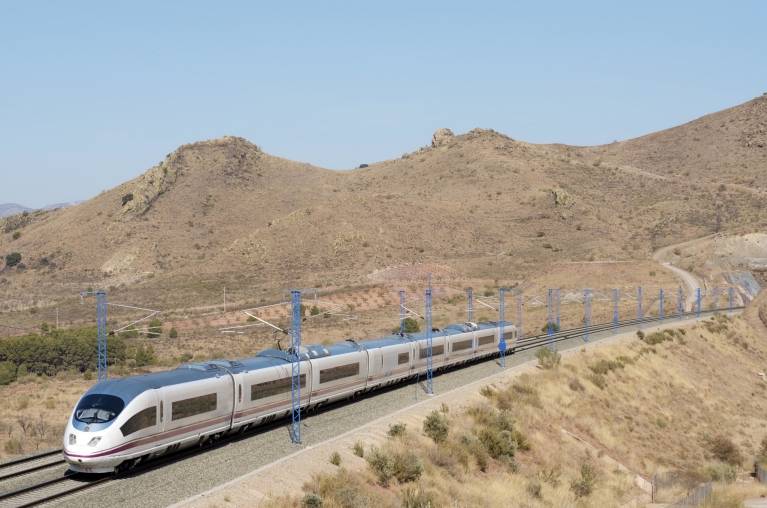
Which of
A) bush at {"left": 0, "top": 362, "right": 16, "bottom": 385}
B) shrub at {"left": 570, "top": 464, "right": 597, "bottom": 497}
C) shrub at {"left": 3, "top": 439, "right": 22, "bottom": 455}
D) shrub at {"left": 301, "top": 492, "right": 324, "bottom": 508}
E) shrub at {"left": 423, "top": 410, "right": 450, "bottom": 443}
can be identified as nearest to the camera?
shrub at {"left": 301, "top": 492, "right": 324, "bottom": 508}

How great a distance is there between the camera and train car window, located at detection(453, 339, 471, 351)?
1664 inches

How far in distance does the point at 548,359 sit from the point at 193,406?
27.8 metres

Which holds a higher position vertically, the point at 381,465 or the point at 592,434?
→ the point at 381,465

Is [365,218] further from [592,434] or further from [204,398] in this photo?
[204,398]

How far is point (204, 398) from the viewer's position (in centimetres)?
2297

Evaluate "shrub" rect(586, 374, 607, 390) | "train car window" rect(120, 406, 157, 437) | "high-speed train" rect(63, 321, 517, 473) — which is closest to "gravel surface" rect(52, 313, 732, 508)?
"high-speed train" rect(63, 321, 517, 473)

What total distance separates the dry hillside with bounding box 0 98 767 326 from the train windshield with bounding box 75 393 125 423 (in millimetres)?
60125

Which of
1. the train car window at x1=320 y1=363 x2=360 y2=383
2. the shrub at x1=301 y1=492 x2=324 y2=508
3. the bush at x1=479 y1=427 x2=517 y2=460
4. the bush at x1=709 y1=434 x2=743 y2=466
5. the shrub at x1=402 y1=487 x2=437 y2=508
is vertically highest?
the train car window at x1=320 y1=363 x2=360 y2=383

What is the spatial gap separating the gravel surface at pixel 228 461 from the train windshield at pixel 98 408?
1858 millimetres

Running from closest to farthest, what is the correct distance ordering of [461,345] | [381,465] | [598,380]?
[381,465], [461,345], [598,380]

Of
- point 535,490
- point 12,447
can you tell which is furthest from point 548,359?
point 12,447

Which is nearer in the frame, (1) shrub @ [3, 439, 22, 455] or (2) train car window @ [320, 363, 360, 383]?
(1) shrub @ [3, 439, 22, 455]

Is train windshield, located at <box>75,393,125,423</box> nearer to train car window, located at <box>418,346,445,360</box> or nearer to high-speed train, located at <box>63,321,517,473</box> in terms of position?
high-speed train, located at <box>63,321,517,473</box>

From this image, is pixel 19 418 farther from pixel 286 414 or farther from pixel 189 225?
pixel 189 225
